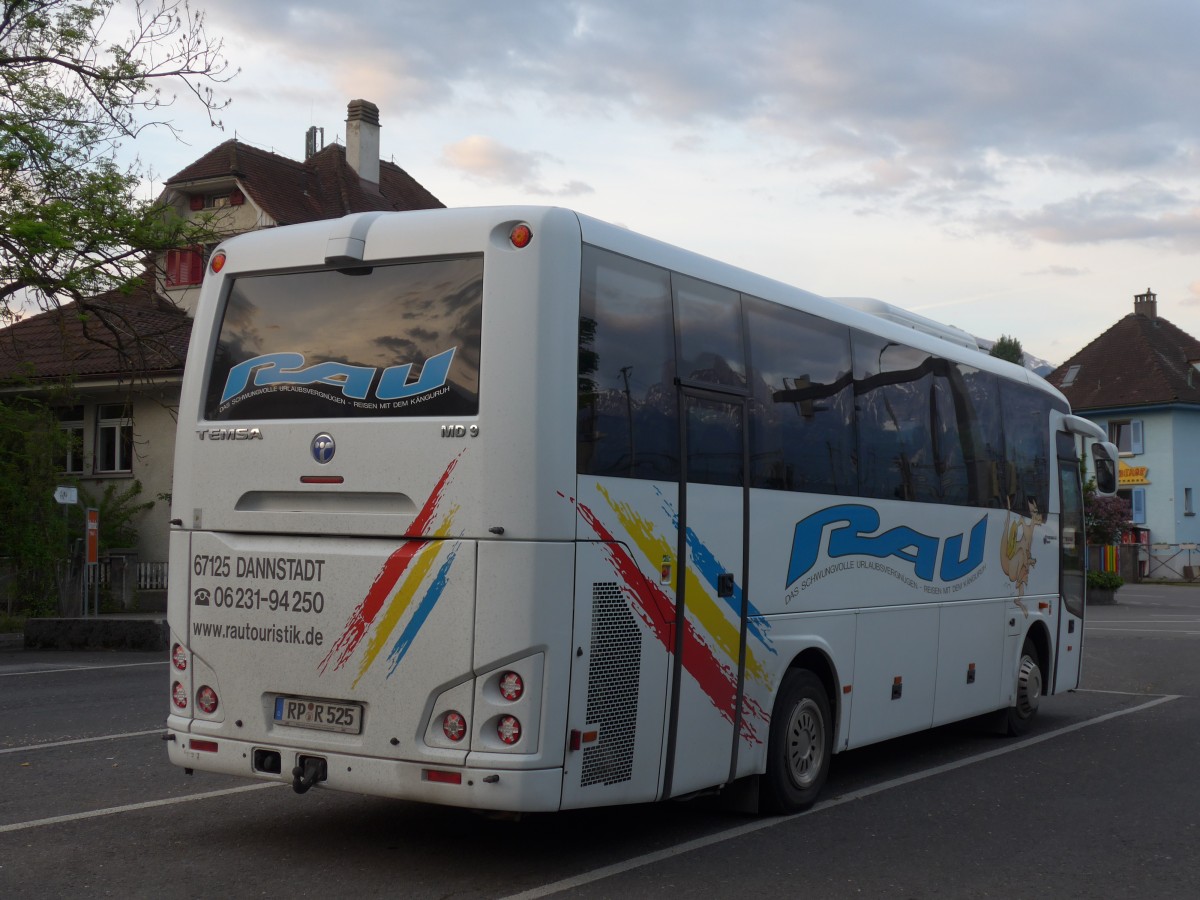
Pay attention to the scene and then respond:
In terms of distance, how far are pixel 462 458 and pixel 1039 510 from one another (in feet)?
25.4

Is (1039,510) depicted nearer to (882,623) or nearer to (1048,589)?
(1048,589)

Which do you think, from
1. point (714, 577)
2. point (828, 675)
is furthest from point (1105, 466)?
point (714, 577)

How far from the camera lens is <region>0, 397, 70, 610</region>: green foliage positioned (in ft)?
89.3

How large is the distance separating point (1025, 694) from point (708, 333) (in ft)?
20.6

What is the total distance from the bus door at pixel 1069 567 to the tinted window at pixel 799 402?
485cm

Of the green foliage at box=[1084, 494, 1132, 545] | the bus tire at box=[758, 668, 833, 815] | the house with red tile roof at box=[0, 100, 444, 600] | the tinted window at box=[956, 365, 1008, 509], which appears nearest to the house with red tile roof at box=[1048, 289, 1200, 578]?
the green foliage at box=[1084, 494, 1132, 545]

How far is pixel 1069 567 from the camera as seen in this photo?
1355cm

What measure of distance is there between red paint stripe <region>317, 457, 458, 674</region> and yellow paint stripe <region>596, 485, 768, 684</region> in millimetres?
800

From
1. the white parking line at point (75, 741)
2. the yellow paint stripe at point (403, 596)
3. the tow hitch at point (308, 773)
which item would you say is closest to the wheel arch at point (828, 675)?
the yellow paint stripe at point (403, 596)

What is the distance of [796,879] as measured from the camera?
6.91 m

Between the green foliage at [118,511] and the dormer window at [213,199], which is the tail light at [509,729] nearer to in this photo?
the green foliage at [118,511]

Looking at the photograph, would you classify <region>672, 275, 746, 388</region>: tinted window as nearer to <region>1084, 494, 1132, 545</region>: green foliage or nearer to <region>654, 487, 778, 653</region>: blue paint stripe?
<region>654, 487, 778, 653</region>: blue paint stripe

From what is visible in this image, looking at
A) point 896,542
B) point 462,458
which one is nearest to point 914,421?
point 896,542

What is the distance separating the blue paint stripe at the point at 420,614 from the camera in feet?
21.7
